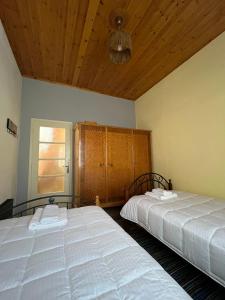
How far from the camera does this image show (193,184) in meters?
2.53

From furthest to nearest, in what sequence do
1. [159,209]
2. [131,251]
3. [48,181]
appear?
[48,181]
[159,209]
[131,251]

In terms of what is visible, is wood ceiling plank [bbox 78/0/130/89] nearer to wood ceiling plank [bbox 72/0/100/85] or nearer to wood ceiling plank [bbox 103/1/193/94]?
wood ceiling plank [bbox 72/0/100/85]

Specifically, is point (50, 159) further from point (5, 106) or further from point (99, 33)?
point (99, 33)

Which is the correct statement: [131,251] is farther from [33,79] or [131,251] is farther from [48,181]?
[33,79]

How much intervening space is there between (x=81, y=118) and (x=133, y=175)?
174 cm

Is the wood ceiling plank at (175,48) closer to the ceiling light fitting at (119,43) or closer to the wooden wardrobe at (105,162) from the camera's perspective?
the ceiling light fitting at (119,43)

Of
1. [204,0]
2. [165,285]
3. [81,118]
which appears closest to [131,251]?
[165,285]

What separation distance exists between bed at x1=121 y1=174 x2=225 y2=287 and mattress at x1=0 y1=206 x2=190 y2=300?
61 cm

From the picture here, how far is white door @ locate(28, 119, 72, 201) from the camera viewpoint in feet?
9.80

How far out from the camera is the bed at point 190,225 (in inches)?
42.9

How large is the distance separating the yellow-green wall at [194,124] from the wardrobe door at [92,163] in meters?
1.26

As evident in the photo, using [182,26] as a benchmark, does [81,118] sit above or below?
below

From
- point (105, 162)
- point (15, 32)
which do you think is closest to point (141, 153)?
point (105, 162)

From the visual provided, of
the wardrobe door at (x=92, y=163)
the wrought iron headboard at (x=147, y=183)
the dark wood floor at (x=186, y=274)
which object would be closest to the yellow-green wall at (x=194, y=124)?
the wrought iron headboard at (x=147, y=183)
